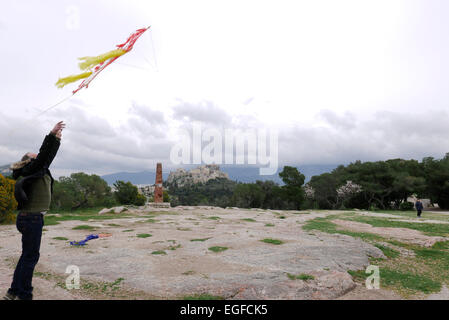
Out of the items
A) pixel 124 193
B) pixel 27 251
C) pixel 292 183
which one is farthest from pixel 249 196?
pixel 27 251

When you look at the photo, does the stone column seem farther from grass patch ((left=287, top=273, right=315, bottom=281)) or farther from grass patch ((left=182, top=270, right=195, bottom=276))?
grass patch ((left=287, top=273, right=315, bottom=281))

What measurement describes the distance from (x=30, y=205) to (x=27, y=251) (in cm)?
65

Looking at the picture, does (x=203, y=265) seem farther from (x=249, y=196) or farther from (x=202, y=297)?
(x=249, y=196)

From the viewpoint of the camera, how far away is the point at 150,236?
10.4 m

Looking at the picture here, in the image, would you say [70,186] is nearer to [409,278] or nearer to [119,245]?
[119,245]

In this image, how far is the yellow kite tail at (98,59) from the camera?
18.7 feet

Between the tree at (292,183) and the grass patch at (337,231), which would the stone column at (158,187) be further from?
the tree at (292,183)

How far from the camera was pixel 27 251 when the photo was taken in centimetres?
402

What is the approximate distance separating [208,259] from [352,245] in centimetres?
485

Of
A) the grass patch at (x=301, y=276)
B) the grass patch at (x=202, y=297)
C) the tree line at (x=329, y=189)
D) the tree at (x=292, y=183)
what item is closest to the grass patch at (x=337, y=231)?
the grass patch at (x=301, y=276)

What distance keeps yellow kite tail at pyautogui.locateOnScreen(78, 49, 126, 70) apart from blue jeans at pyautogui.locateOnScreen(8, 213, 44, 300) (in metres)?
3.14

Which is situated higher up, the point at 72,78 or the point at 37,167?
the point at 72,78
